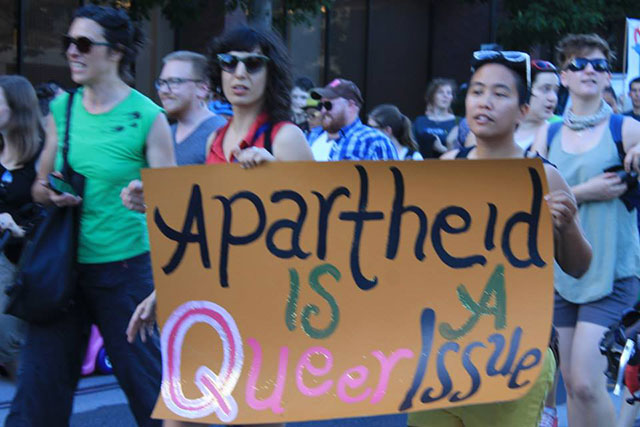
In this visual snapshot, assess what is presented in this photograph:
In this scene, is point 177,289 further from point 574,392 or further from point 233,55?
point 574,392

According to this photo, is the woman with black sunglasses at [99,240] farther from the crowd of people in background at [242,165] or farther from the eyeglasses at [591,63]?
the eyeglasses at [591,63]

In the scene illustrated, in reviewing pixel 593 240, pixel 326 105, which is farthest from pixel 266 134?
pixel 326 105

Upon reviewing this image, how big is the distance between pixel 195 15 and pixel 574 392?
25.4 feet

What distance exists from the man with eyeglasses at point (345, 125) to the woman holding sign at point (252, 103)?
293 cm

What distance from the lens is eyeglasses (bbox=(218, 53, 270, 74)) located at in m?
3.45

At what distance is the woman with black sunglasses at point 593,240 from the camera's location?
426 cm

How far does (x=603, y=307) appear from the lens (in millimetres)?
4336

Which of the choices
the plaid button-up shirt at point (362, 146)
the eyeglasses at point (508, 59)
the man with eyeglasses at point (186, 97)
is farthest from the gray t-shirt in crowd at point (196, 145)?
the eyeglasses at point (508, 59)

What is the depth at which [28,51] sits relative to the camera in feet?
38.2

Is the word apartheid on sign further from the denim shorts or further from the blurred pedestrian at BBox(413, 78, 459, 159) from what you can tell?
the blurred pedestrian at BBox(413, 78, 459, 159)

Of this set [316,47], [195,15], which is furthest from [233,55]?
[316,47]

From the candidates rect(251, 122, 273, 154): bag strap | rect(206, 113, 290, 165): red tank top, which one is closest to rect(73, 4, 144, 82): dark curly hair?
rect(206, 113, 290, 165): red tank top

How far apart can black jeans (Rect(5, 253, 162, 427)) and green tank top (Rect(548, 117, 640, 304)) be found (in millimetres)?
1783

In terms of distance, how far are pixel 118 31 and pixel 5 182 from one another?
195 centimetres
